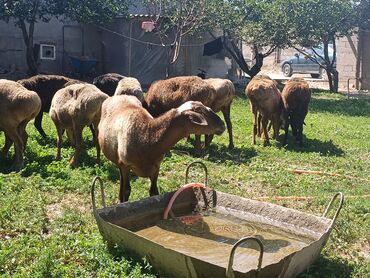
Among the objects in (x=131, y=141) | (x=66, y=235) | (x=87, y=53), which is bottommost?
(x=66, y=235)

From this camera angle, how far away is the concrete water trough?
4.33 m

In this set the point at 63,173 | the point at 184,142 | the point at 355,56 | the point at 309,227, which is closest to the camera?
the point at 309,227

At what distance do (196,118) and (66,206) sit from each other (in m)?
2.16

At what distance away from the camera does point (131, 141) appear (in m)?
5.78

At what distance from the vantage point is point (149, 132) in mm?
5727

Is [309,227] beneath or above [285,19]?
beneath

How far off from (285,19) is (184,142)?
12.0m

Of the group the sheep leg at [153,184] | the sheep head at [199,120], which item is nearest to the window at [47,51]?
the sheep leg at [153,184]

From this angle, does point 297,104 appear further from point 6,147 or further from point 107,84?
point 6,147

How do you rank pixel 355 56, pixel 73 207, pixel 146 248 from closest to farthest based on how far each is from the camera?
pixel 146 248, pixel 73 207, pixel 355 56

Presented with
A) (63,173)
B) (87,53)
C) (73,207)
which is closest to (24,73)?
(87,53)

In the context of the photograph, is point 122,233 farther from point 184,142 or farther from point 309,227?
point 184,142

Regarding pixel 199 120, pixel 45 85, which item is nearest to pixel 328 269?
pixel 199 120

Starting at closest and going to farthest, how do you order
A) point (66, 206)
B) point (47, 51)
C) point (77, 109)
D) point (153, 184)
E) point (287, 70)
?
point (153, 184)
point (66, 206)
point (77, 109)
point (47, 51)
point (287, 70)
